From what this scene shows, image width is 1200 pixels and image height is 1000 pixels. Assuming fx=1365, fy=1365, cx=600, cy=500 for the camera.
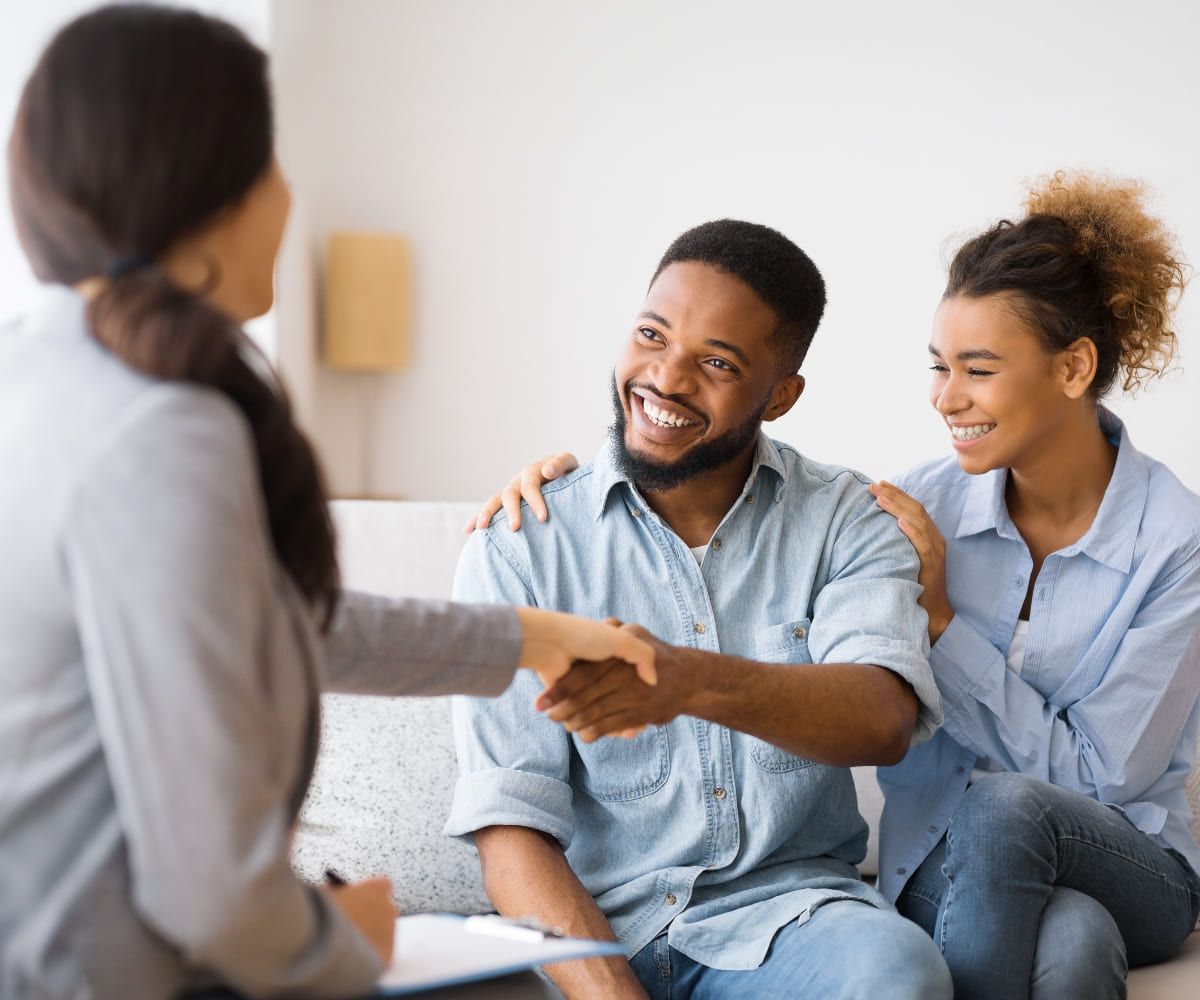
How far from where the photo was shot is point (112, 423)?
2.69 ft

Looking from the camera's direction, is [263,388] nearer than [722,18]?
Yes

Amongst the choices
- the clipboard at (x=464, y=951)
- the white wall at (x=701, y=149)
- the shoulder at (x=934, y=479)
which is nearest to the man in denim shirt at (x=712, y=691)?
the shoulder at (x=934, y=479)

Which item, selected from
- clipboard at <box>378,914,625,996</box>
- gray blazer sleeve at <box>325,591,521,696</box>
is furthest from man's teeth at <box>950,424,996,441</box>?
clipboard at <box>378,914,625,996</box>

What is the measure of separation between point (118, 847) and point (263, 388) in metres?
0.30

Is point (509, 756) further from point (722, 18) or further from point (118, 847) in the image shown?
point (722, 18)

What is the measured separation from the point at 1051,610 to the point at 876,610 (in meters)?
0.38

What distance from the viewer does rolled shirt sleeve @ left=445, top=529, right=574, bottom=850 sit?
1.68 metres

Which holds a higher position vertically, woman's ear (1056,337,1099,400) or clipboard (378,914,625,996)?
woman's ear (1056,337,1099,400)

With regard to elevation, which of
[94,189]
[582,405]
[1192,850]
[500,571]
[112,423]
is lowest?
[582,405]

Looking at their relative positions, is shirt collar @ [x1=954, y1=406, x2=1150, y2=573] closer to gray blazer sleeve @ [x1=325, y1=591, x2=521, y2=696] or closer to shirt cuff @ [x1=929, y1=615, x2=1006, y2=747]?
shirt cuff @ [x1=929, y1=615, x2=1006, y2=747]

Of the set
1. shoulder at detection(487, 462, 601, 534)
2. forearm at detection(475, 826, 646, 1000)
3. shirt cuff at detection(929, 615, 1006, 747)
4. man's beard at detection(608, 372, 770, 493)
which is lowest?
forearm at detection(475, 826, 646, 1000)

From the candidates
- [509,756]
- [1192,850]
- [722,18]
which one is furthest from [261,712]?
[722,18]

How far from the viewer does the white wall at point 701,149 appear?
419 centimetres

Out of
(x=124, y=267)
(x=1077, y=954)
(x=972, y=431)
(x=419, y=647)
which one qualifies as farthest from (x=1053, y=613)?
(x=124, y=267)
